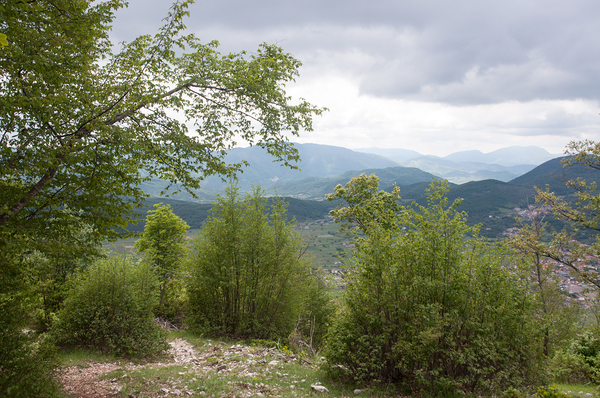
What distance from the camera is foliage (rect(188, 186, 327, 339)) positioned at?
17.7m

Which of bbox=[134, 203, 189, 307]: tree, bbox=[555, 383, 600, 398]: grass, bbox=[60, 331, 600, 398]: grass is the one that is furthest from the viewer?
bbox=[134, 203, 189, 307]: tree

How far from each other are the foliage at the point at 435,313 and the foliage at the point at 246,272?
7.97 metres

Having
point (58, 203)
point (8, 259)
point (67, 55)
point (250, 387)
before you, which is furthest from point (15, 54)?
point (250, 387)

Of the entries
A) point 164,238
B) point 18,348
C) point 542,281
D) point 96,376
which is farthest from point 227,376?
point 542,281

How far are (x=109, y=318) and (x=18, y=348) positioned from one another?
7.49 metres

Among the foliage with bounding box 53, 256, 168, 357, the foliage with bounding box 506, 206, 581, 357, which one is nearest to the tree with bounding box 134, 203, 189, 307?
the foliage with bounding box 53, 256, 168, 357

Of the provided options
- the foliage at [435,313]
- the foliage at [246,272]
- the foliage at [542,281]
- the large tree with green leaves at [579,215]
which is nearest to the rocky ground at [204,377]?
the foliage at [435,313]

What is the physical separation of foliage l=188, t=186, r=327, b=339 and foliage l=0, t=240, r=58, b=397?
32.4 feet

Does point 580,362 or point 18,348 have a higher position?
point 18,348

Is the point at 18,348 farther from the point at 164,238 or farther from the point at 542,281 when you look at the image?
the point at 542,281

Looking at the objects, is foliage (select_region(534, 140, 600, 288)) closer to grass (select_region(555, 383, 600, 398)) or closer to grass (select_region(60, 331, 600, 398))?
grass (select_region(555, 383, 600, 398))

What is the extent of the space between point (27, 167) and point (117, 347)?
10.6 meters

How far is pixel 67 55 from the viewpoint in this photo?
7641mm

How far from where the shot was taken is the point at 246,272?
17.6 m
